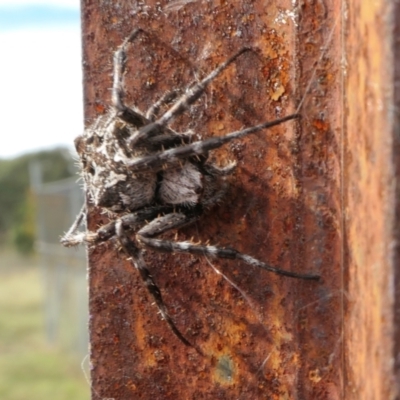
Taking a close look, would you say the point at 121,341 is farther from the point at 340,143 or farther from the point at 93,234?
the point at 340,143

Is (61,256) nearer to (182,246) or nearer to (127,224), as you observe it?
(127,224)

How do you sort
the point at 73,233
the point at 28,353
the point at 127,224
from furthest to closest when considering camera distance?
1. the point at 28,353
2. the point at 73,233
3. the point at 127,224

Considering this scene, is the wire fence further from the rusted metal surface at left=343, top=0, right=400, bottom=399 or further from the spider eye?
the rusted metal surface at left=343, top=0, right=400, bottom=399

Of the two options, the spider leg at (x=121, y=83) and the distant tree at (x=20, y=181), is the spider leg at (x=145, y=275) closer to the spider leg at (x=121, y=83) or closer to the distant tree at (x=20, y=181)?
the spider leg at (x=121, y=83)

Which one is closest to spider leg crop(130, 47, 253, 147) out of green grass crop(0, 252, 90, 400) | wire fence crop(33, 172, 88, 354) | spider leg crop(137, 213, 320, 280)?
spider leg crop(137, 213, 320, 280)

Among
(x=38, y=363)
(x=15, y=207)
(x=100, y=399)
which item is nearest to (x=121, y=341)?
(x=100, y=399)

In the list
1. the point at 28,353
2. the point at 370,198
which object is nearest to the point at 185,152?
the point at 370,198

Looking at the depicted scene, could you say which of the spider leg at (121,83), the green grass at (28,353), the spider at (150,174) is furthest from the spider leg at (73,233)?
the green grass at (28,353)
